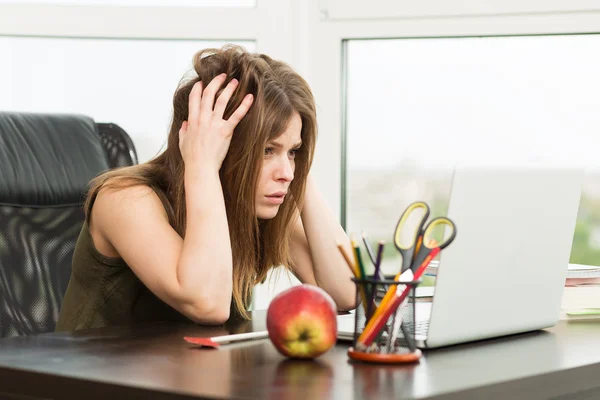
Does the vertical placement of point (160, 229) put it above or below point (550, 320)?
above

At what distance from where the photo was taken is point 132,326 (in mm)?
1353

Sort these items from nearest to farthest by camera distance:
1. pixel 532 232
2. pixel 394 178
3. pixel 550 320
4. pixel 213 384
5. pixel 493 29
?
pixel 213 384
pixel 532 232
pixel 550 320
pixel 493 29
pixel 394 178

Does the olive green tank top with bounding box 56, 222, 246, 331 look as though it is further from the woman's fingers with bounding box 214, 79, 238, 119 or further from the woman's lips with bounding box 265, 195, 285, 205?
the woman's fingers with bounding box 214, 79, 238, 119

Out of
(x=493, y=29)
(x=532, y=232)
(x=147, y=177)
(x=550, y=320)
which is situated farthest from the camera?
(x=493, y=29)

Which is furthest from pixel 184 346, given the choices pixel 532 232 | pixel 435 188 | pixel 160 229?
pixel 435 188

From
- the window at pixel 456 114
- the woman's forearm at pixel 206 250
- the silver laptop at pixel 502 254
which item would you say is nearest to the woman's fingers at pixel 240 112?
the woman's forearm at pixel 206 250

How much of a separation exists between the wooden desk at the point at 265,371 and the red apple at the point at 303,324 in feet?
0.06

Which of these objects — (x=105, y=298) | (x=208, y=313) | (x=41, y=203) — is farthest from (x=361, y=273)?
(x=41, y=203)

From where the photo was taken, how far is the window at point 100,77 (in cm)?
253

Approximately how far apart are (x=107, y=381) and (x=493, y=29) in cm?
178

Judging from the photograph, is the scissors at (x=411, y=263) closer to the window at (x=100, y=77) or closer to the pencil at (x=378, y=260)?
the pencil at (x=378, y=260)

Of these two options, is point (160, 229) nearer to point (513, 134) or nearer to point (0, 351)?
point (0, 351)

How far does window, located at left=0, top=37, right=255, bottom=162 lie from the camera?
2.53 m

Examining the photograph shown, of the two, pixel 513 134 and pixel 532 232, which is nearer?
pixel 532 232
